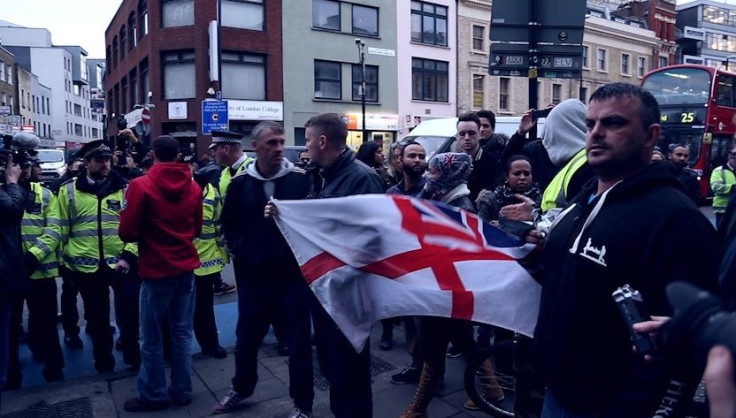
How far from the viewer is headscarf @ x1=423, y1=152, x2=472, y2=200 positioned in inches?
163

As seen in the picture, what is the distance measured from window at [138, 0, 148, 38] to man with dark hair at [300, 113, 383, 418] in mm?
28169

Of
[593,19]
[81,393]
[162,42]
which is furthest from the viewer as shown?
[593,19]

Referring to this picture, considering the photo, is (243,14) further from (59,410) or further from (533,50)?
(59,410)

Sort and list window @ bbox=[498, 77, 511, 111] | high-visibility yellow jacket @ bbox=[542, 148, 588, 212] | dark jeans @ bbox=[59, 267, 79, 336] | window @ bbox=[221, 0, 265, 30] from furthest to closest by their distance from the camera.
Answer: window @ bbox=[498, 77, 511, 111] → window @ bbox=[221, 0, 265, 30] → dark jeans @ bbox=[59, 267, 79, 336] → high-visibility yellow jacket @ bbox=[542, 148, 588, 212]

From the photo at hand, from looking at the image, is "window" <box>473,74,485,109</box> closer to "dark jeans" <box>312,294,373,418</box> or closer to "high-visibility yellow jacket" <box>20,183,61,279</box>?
"high-visibility yellow jacket" <box>20,183,61,279</box>

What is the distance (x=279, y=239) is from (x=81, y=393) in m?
2.29

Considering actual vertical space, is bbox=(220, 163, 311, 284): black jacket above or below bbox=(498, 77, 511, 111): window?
below

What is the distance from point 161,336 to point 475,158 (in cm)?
341

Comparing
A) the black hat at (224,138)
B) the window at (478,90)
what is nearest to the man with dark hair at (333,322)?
the black hat at (224,138)

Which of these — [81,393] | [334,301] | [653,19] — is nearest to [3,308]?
[81,393]

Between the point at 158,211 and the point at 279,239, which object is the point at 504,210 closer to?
the point at 279,239

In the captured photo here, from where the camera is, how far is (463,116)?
5926 millimetres

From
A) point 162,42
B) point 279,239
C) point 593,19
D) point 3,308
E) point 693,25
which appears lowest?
point 3,308

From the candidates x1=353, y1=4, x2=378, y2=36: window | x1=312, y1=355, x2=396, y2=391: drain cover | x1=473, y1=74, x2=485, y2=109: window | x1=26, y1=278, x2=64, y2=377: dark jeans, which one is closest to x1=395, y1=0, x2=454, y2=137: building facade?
x1=353, y1=4, x2=378, y2=36: window
